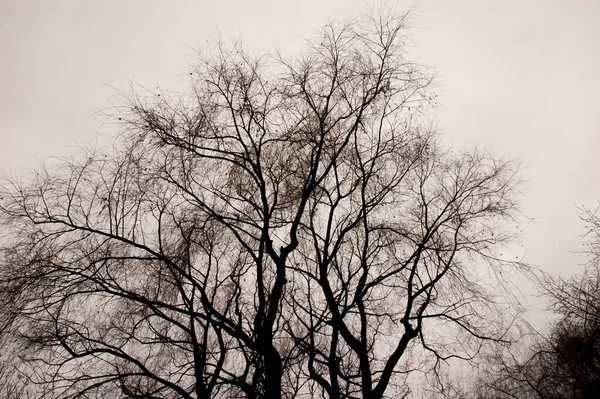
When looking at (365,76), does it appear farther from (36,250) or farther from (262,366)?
(36,250)

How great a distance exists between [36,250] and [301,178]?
4.25m

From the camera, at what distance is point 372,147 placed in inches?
332

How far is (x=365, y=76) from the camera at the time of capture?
8.10 metres

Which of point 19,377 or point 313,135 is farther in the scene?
point 313,135

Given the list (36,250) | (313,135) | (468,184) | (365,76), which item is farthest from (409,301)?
(36,250)

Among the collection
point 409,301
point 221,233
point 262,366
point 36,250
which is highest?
point 221,233

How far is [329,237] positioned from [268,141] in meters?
1.96

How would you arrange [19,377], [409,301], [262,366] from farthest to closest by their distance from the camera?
[409,301] → [262,366] → [19,377]

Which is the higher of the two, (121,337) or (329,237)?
(329,237)

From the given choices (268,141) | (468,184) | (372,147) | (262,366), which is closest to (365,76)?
(372,147)

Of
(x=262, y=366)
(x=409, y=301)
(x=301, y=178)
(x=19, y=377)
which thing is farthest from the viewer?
(x=301, y=178)

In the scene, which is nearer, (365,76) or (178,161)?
(178,161)

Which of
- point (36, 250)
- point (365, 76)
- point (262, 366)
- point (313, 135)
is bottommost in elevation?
point (262, 366)

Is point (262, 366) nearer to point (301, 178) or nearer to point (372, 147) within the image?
point (301, 178)
